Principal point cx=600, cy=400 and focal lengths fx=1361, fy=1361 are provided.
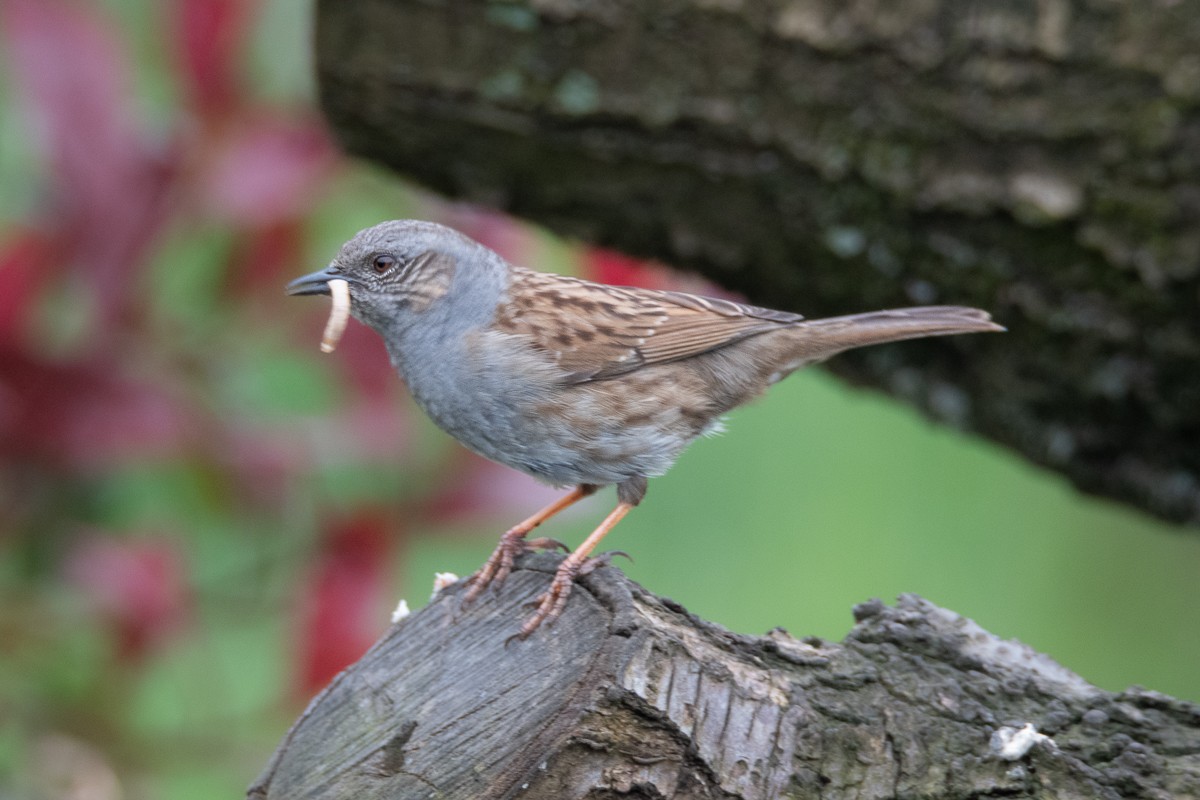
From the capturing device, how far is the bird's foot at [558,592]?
2.15 metres

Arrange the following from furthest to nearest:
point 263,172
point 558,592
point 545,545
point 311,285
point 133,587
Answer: point 263,172 → point 133,587 → point 311,285 → point 545,545 → point 558,592

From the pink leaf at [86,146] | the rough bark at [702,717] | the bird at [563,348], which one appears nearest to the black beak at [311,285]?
the bird at [563,348]

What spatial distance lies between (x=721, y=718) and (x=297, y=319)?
1935 millimetres

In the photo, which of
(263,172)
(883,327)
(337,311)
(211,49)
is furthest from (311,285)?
(883,327)

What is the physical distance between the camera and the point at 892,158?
10.5 feet

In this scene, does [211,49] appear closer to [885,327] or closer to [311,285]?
[311,285]

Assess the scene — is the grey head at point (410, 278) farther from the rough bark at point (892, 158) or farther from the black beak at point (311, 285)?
the rough bark at point (892, 158)

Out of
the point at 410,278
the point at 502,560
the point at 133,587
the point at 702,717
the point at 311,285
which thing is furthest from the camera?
the point at 133,587

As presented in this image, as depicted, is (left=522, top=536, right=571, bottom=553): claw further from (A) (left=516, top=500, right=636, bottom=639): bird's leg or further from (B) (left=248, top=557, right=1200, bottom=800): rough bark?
(B) (left=248, top=557, right=1200, bottom=800): rough bark

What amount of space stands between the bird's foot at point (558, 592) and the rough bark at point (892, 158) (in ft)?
4.38

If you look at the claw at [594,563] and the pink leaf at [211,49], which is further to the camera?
the pink leaf at [211,49]

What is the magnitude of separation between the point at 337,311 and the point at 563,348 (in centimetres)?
50

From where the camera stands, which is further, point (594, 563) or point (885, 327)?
point (885, 327)

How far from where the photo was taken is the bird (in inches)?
114
